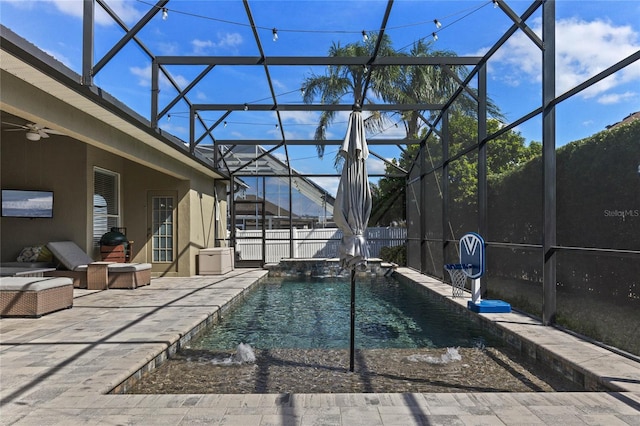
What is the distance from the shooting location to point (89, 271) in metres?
7.87

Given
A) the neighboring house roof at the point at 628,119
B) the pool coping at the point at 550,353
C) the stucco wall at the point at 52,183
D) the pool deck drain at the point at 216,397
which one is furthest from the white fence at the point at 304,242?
the neighboring house roof at the point at 628,119

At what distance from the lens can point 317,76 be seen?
1405 cm

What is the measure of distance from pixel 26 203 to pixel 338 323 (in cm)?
577

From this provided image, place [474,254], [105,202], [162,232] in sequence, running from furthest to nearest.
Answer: [162,232], [105,202], [474,254]

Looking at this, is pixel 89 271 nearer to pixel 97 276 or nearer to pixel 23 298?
pixel 97 276

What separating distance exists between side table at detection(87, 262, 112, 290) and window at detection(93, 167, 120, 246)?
0.91 m

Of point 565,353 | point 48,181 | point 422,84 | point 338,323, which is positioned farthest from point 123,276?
Answer: point 422,84

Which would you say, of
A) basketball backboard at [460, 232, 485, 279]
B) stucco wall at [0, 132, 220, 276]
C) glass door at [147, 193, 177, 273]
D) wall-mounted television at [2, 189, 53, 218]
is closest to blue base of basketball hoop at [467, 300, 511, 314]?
basketball backboard at [460, 232, 485, 279]

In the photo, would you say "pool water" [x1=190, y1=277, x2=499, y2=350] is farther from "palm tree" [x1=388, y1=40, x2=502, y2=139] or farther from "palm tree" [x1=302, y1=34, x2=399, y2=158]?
"palm tree" [x1=388, y1=40, x2=502, y2=139]

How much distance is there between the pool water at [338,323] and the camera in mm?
5039

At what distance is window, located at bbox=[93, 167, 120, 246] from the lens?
28.8 ft

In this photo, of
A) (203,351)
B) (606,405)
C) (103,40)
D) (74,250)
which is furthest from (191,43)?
(606,405)

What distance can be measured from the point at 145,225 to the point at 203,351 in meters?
6.35

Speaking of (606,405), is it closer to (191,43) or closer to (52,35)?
(52,35)
